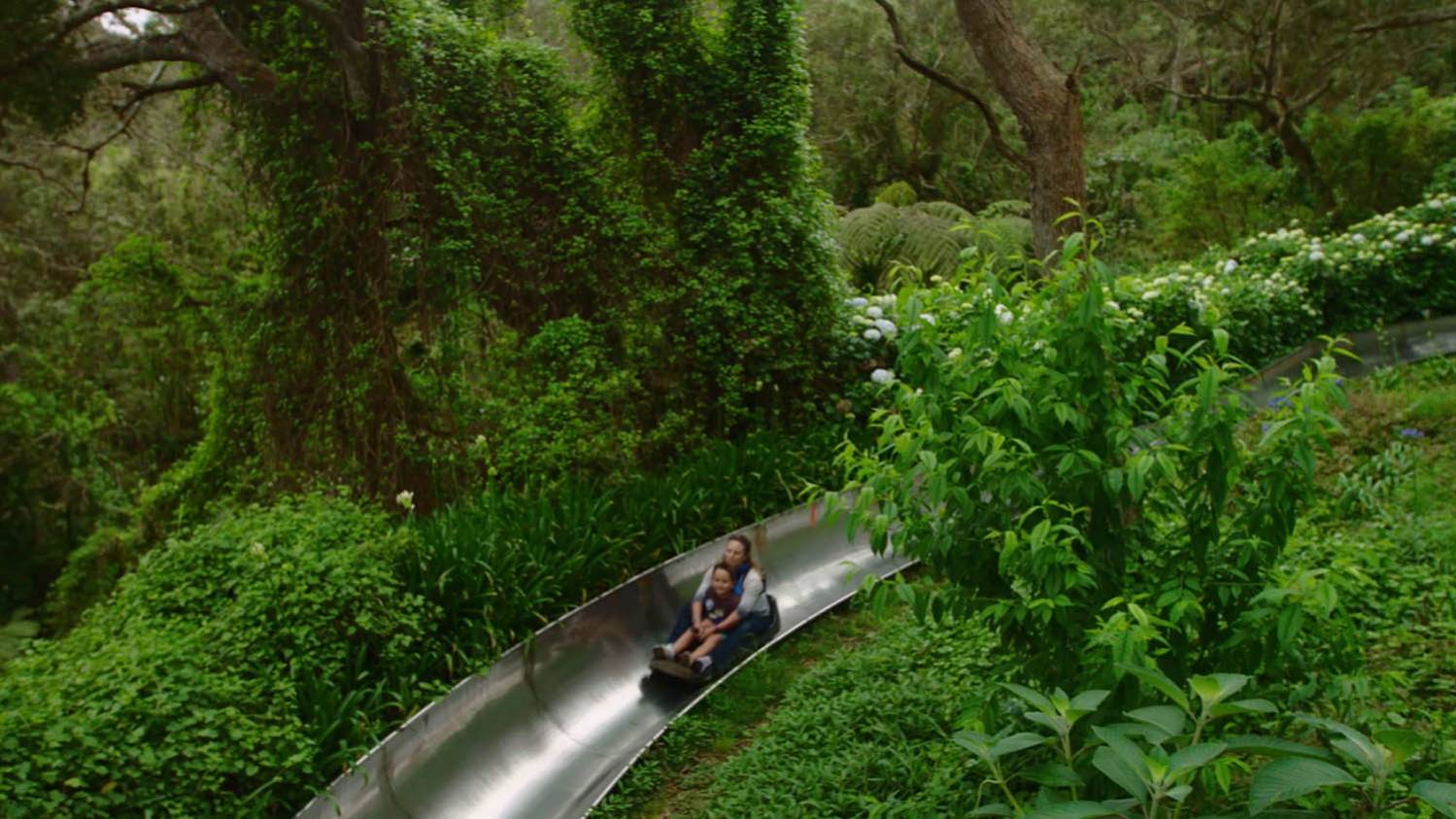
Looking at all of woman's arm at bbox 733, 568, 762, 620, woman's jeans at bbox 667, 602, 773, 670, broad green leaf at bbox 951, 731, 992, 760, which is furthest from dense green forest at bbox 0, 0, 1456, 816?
woman's arm at bbox 733, 568, 762, 620

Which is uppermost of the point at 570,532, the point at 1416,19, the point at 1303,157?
the point at 1416,19

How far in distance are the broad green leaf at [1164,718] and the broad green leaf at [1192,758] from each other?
0.18 m

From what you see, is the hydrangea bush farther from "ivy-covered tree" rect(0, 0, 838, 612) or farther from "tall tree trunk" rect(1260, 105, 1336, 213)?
"ivy-covered tree" rect(0, 0, 838, 612)

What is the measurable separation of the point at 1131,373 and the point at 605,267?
23.7 ft

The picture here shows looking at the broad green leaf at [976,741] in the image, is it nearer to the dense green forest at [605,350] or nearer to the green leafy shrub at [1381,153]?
the dense green forest at [605,350]

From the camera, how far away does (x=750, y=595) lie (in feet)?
25.9

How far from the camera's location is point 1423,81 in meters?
23.4

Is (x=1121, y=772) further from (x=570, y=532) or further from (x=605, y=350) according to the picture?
(x=605, y=350)

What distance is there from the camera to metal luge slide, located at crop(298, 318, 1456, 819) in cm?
606

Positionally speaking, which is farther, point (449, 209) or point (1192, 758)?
point (449, 209)

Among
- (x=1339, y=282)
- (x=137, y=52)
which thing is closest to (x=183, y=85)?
(x=137, y=52)

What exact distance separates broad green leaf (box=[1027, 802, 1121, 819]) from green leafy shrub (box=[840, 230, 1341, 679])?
0.89 metres

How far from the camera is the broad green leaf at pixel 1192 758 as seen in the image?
9.76 feet

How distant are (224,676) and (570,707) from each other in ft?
7.46
